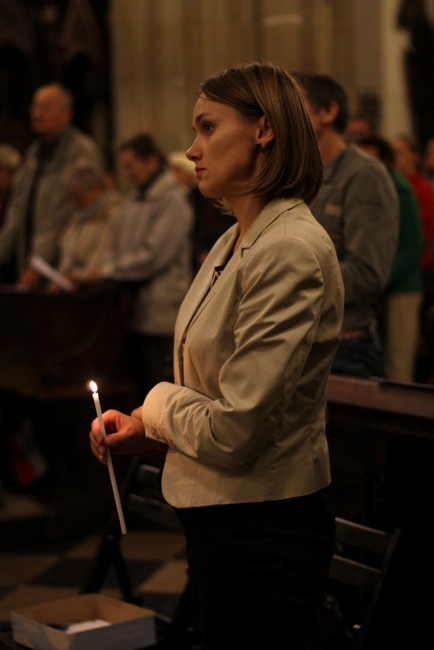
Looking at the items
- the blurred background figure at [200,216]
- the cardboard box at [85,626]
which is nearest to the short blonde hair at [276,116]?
the blurred background figure at [200,216]

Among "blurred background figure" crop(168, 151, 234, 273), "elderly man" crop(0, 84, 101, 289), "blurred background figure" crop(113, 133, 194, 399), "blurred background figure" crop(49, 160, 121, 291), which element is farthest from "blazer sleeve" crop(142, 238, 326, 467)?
"elderly man" crop(0, 84, 101, 289)

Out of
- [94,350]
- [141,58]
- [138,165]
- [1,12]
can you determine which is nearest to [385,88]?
[141,58]

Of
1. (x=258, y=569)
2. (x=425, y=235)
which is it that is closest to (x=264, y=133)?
(x=258, y=569)

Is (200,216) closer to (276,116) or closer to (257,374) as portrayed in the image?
(276,116)

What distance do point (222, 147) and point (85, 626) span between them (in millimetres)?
1336

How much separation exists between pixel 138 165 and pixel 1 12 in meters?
4.49

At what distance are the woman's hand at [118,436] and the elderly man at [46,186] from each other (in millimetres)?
4428

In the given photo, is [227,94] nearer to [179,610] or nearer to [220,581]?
[220,581]

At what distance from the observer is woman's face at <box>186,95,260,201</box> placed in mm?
2080

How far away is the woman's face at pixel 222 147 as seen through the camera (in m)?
2.08

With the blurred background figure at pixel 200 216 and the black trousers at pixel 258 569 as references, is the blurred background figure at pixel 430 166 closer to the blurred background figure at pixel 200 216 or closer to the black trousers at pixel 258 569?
the blurred background figure at pixel 200 216

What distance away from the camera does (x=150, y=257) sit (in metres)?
5.91

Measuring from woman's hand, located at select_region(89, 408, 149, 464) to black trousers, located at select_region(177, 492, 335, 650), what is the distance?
17 centimetres

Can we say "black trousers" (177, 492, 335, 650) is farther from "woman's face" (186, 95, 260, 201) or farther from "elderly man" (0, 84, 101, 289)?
"elderly man" (0, 84, 101, 289)
